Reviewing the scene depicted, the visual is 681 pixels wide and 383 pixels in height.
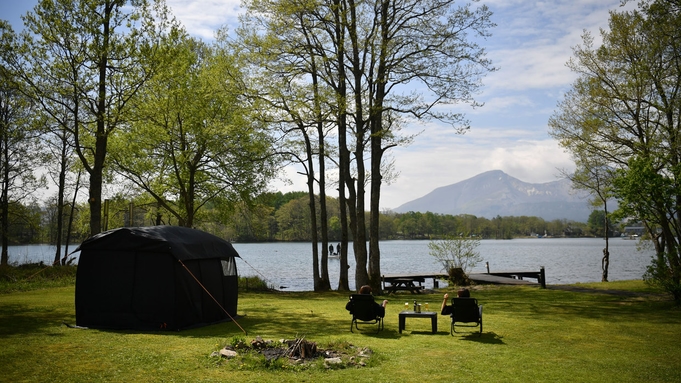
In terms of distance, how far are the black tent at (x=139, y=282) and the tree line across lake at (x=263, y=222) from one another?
14551 mm

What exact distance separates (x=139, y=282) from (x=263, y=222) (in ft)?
59.5

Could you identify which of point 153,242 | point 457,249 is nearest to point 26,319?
point 153,242

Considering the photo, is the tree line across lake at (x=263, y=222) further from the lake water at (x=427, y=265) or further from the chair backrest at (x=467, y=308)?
the chair backrest at (x=467, y=308)

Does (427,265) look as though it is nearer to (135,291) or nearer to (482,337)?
(482,337)

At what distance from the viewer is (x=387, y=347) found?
30.8ft

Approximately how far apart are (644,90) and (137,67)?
21.0 m

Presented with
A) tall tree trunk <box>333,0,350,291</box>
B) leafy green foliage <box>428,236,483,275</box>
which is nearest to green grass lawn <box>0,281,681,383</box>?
tall tree trunk <box>333,0,350,291</box>

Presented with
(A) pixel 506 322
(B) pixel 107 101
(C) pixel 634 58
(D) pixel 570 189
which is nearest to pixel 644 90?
(C) pixel 634 58

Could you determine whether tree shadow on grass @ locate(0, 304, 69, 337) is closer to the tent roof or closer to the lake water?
the tent roof

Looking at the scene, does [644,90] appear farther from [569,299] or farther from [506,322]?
[506,322]

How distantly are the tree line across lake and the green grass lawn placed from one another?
44.5ft

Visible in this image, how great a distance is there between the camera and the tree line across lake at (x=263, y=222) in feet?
94.0

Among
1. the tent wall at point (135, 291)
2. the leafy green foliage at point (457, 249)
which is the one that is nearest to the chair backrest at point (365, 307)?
the tent wall at point (135, 291)

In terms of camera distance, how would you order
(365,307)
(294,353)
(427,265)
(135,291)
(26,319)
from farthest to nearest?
(427,265) → (26,319) → (135,291) → (365,307) → (294,353)
